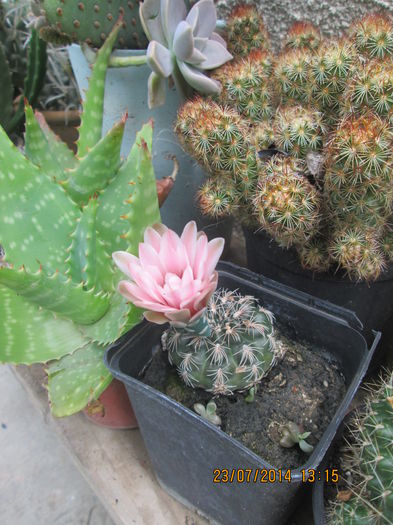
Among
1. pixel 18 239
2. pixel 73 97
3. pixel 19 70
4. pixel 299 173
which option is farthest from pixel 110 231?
pixel 19 70

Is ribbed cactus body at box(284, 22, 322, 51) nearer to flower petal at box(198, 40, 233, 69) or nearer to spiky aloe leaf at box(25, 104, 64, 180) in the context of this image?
flower petal at box(198, 40, 233, 69)

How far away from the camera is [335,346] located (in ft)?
2.06

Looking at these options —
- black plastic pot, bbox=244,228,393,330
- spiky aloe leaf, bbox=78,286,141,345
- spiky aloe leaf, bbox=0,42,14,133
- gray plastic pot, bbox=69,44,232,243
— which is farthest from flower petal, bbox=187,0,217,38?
spiky aloe leaf, bbox=0,42,14,133

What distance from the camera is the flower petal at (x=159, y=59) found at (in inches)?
25.9

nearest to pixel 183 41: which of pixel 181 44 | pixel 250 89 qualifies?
pixel 181 44

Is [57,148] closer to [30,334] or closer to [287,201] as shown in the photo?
[30,334]

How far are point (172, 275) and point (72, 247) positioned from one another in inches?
10.3

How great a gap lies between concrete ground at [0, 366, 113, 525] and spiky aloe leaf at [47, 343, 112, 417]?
1.82 feet

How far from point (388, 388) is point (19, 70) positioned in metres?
1.44

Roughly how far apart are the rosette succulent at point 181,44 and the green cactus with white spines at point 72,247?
8 cm

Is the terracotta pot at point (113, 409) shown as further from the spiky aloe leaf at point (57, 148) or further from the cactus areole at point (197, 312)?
the spiky aloe leaf at point (57, 148)

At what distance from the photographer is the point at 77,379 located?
61 cm

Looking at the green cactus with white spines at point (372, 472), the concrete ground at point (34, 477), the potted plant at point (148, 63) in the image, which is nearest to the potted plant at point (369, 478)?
the green cactus with white spines at point (372, 472)

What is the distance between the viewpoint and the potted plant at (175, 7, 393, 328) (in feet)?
1.78
